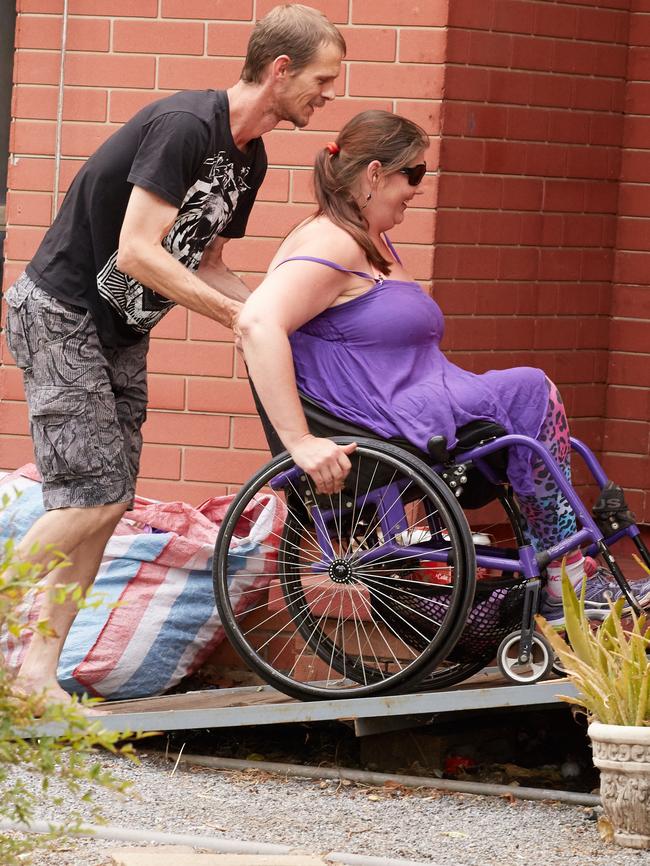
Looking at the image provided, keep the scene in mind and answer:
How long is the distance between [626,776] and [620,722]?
122 millimetres

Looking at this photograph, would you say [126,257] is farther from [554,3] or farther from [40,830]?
[554,3]

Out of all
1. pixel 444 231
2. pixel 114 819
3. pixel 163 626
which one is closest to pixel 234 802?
pixel 114 819

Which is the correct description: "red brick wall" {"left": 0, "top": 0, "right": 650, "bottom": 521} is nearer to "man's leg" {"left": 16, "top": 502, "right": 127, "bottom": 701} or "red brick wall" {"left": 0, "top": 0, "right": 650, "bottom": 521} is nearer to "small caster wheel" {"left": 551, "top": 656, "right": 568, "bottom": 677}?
"man's leg" {"left": 16, "top": 502, "right": 127, "bottom": 701}

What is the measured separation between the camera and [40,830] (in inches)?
134

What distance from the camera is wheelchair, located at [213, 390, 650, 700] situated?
144 inches

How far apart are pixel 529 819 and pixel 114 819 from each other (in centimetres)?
103

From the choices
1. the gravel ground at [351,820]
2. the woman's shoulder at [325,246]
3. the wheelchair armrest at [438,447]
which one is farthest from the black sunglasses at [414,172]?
the gravel ground at [351,820]

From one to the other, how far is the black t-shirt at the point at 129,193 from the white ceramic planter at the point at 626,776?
164cm

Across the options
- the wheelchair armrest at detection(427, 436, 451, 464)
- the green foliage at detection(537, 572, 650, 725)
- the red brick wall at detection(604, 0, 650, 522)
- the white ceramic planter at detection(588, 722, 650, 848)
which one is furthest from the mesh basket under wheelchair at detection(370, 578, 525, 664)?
the red brick wall at detection(604, 0, 650, 522)

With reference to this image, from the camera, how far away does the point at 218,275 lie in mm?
4234

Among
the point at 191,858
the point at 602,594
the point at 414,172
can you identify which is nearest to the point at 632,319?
the point at 602,594

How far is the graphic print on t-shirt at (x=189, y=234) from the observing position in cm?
394

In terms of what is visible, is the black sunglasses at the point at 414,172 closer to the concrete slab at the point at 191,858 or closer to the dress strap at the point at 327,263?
the dress strap at the point at 327,263

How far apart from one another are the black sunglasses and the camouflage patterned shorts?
927 mm
